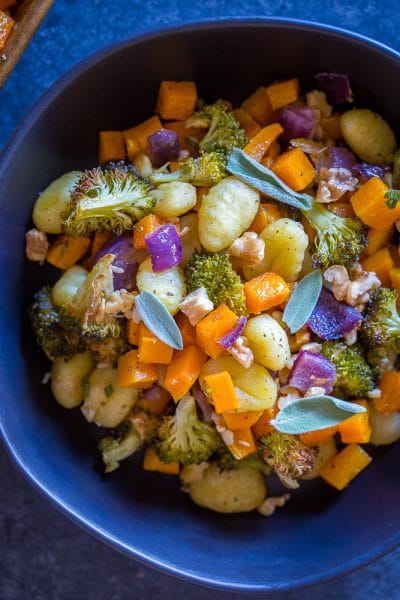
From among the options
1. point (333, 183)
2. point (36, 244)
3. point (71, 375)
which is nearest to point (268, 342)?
point (333, 183)

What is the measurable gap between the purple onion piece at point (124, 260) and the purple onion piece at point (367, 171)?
564mm

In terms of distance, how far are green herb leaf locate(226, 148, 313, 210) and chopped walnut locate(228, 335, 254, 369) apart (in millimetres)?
336

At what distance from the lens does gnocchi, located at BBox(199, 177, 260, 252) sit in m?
1.73

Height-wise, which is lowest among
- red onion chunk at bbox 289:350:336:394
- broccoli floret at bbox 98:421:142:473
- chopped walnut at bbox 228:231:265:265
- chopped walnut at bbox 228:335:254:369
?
broccoli floret at bbox 98:421:142:473

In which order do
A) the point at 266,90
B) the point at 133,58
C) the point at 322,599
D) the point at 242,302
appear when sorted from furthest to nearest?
1. the point at 322,599
2. the point at 266,90
3. the point at 133,58
4. the point at 242,302

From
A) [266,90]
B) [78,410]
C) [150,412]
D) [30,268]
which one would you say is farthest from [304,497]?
[266,90]

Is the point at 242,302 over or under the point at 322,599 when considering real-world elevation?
over

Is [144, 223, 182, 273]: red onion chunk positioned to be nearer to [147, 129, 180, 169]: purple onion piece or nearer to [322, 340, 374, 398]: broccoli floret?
[147, 129, 180, 169]: purple onion piece

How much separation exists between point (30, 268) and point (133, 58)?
58cm

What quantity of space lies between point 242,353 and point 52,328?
48cm

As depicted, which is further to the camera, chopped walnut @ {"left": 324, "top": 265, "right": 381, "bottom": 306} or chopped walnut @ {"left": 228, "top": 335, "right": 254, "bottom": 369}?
chopped walnut @ {"left": 324, "top": 265, "right": 381, "bottom": 306}

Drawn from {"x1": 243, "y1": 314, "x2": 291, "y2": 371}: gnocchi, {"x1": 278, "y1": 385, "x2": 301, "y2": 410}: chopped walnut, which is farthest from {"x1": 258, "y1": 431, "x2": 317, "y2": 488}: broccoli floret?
{"x1": 243, "y1": 314, "x2": 291, "y2": 371}: gnocchi

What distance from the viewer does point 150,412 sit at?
6.44 ft

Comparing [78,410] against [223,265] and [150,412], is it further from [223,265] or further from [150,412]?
[223,265]
